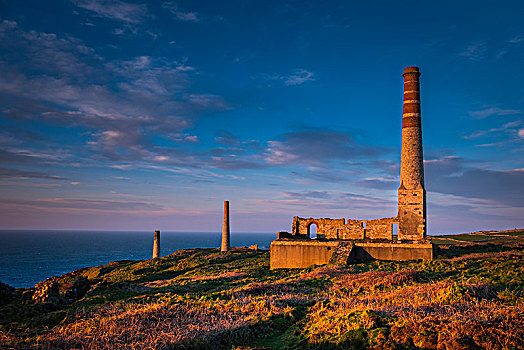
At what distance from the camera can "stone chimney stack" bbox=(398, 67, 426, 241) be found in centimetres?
2898

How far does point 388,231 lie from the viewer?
104ft

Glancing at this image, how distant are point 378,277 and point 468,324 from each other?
9348 mm

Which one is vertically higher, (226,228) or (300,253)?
(226,228)

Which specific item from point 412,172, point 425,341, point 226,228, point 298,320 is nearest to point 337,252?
point 412,172

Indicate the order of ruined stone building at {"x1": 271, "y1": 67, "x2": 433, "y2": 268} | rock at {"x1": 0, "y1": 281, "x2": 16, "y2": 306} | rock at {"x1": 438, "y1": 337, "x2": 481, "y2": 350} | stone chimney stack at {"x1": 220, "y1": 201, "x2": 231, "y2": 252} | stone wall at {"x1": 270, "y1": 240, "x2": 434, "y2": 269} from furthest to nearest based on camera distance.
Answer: stone chimney stack at {"x1": 220, "y1": 201, "x2": 231, "y2": 252}
ruined stone building at {"x1": 271, "y1": 67, "x2": 433, "y2": 268}
stone wall at {"x1": 270, "y1": 240, "x2": 434, "y2": 269}
rock at {"x1": 0, "y1": 281, "x2": 16, "y2": 306}
rock at {"x1": 438, "y1": 337, "x2": 481, "y2": 350}

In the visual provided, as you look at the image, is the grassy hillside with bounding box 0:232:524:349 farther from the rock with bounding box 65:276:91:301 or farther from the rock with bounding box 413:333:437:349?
the rock with bounding box 65:276:91:301

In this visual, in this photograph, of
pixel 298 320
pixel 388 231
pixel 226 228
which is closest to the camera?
pixel 298 320

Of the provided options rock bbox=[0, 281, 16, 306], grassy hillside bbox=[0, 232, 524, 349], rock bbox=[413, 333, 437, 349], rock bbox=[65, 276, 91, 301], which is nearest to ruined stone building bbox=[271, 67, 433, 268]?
grassy hillside bbox=[0, 232, 524, 349]

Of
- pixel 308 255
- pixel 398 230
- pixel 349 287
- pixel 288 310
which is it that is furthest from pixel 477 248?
pixel 288 310

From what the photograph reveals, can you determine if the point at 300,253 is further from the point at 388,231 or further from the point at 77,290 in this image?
the point at 77,290

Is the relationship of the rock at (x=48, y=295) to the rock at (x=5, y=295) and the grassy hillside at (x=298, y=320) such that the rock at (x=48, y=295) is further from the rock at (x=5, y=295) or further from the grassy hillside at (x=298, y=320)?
the rock at (x=5, y=295)

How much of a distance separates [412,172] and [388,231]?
19.4 feet

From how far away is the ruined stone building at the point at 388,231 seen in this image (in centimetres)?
2558

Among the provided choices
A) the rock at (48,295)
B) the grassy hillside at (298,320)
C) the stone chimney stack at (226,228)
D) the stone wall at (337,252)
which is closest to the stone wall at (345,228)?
the stone wall at (337,252)
